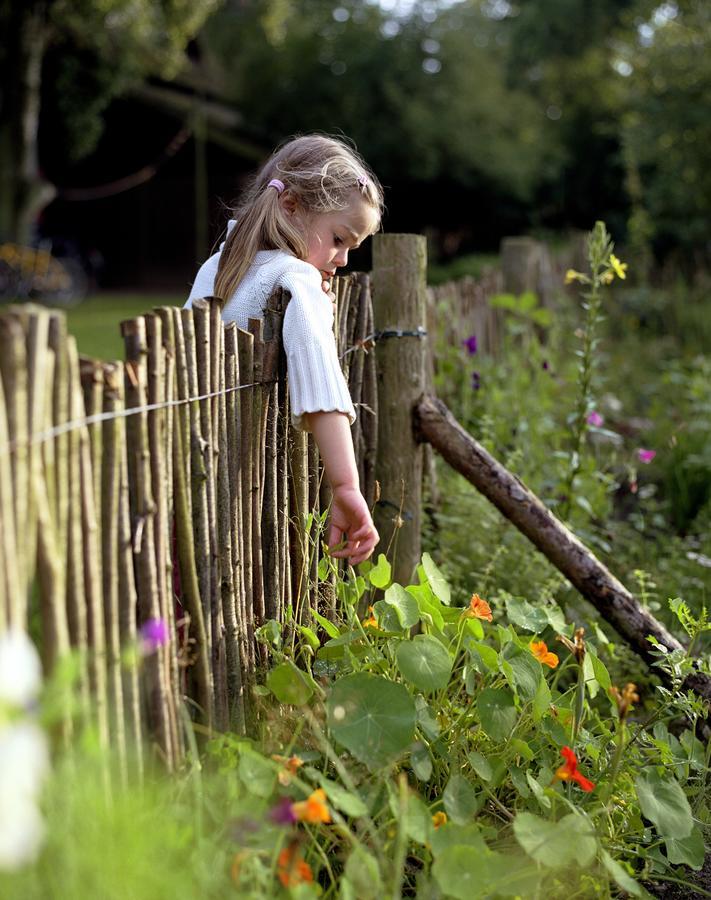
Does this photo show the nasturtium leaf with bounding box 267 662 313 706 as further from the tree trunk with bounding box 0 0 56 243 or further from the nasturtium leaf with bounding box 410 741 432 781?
the tree trunk with bounding box 0 0 56 243

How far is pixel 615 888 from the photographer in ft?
7.00

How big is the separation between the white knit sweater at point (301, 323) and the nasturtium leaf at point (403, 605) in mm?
380

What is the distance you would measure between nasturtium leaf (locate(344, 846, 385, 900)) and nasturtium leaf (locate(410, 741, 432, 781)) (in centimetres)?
37

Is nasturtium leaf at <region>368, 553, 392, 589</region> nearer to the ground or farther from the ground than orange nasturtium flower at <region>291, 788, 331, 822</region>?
farther from the ground

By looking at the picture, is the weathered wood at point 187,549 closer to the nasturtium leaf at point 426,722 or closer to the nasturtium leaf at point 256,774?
the nasturtium leaf at point 256,774

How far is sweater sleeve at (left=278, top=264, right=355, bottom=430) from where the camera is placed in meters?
2.15

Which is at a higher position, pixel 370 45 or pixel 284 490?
pixel 370 45

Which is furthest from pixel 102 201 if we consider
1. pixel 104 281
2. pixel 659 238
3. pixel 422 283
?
pixel 422 283

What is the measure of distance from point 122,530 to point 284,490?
787 mm

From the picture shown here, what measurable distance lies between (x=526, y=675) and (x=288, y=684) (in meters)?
0.51

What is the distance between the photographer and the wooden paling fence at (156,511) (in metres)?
1.40

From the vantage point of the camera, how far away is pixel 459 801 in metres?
1.97

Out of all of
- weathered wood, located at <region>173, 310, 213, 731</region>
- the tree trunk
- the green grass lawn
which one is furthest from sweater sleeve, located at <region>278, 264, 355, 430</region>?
the tree trunk

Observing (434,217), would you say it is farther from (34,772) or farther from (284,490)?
(34,772)
